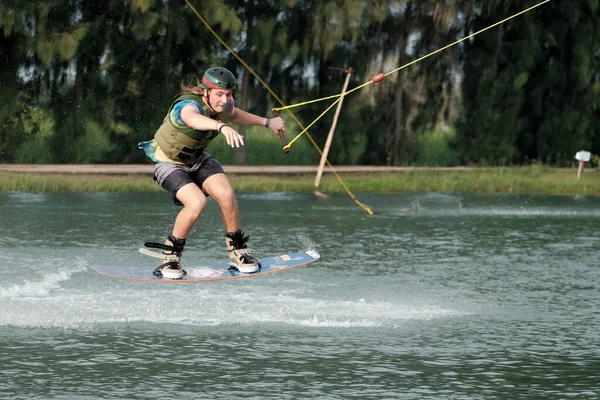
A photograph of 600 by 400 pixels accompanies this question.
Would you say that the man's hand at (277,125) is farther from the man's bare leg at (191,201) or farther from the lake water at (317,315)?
the lake water at (317,315)

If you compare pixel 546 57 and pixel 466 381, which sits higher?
pixel 546 57

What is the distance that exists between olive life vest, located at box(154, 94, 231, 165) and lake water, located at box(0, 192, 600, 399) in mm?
1551

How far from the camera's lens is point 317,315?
13.4 meters

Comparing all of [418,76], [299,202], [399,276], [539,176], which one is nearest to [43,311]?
[399,276]

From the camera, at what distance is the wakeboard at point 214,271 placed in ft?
41.5

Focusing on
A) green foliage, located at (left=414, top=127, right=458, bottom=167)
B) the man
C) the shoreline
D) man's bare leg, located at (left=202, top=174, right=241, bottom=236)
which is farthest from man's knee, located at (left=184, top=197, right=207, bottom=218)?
green foliage, located at (left=414, top=127, right=458, bottom=167)

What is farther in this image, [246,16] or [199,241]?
[246,16]

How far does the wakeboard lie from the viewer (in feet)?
41.5

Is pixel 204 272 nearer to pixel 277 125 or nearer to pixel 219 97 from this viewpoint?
pixel 277 125

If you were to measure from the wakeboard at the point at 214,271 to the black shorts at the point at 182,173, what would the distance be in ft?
2.40

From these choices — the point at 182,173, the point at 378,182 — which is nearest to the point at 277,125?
the point at 182,173

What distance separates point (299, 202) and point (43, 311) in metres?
15.1

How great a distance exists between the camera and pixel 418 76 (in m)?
36.9

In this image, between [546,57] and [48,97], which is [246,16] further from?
[546,57]
